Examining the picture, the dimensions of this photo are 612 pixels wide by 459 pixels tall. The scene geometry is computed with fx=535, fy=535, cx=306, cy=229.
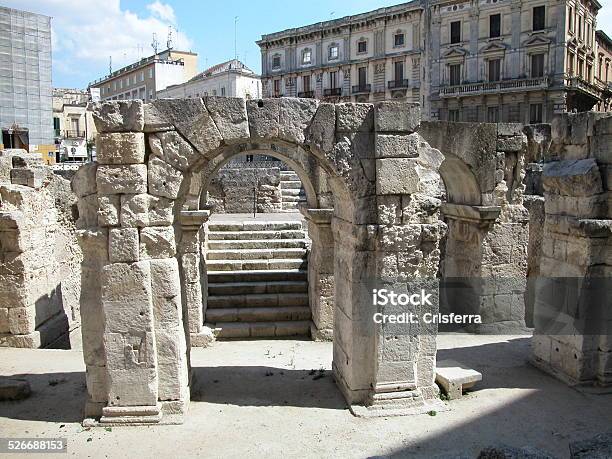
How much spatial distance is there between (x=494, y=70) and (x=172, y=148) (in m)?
28.9

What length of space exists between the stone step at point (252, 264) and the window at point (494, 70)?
77.8ft

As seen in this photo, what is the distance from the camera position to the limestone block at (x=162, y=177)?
17.0 ft

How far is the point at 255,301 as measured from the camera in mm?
10250

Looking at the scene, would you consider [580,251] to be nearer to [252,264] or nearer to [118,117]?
[118,117]

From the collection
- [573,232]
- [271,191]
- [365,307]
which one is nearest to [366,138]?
[365,307]

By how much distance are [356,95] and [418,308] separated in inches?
1245

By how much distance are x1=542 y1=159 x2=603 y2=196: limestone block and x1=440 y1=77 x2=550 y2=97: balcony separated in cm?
2425

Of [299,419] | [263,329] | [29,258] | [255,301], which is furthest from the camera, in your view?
[255,301]

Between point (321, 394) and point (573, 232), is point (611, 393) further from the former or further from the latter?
point (321, 394)

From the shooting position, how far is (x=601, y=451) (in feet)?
10.6

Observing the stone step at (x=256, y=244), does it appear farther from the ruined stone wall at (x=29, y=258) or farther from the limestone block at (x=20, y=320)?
the limestone block at (x=20, y=320)

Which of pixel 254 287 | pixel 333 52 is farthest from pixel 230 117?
pixel 333 52

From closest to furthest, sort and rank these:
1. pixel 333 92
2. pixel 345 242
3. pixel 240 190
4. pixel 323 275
Result: pixel 345 242 → pixel 323 275 → pixel 240 190 → pixel 333 92

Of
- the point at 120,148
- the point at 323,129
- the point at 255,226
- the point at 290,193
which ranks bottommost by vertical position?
the point at 255,226
